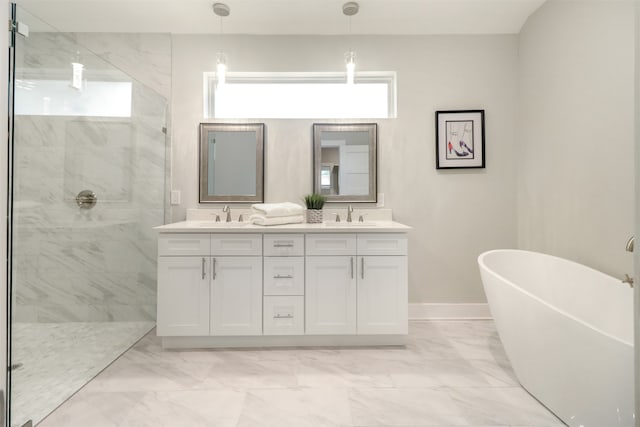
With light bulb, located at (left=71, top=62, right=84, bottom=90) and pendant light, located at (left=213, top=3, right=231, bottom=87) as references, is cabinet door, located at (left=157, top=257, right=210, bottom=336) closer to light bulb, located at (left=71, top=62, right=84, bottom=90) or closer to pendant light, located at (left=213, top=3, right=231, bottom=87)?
light bulb, located at (left=71, top=62, right=84, bottom=90)

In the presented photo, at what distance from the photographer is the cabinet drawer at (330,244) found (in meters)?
2.17

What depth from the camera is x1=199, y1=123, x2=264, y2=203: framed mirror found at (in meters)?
2.69

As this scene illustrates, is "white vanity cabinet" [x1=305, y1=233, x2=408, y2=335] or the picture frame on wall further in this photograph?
the picture frame on wall

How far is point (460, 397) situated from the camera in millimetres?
1646

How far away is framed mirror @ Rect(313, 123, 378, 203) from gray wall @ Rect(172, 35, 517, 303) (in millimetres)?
108

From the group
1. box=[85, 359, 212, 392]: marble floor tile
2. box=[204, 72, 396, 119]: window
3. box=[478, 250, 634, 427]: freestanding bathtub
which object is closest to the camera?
box=[478, 250, 634, 427]: freestanding bathtub

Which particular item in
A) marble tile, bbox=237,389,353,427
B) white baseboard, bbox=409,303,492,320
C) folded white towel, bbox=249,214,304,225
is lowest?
marble tile, bbox=237,389,353,427

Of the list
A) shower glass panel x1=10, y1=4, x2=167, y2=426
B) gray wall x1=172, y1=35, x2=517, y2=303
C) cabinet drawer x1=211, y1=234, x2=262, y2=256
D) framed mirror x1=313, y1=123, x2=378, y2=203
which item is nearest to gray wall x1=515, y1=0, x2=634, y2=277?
gray wall x1=172, y1=35, x2=517, y2=303

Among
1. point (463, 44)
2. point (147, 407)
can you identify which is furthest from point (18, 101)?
point (463, 44)

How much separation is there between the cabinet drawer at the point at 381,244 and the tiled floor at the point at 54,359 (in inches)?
66.6

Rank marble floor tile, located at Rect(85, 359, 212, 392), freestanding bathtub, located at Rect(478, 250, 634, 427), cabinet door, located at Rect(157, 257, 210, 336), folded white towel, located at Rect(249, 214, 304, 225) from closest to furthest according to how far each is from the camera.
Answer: freestanding bathtub, located at Rect(478, 250, 634, 427), marble floor tile, located at Rect(85, 359, 212, 392), cabinet door, located at Rect(157, 257, 210, 336), folded white towel, located at Rect(249, 214, 304, 225)

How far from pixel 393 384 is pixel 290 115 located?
217 cm

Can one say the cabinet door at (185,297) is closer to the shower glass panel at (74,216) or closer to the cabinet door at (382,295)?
the shower glass panel at (74,216)

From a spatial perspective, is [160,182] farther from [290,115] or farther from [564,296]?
[564,296]
